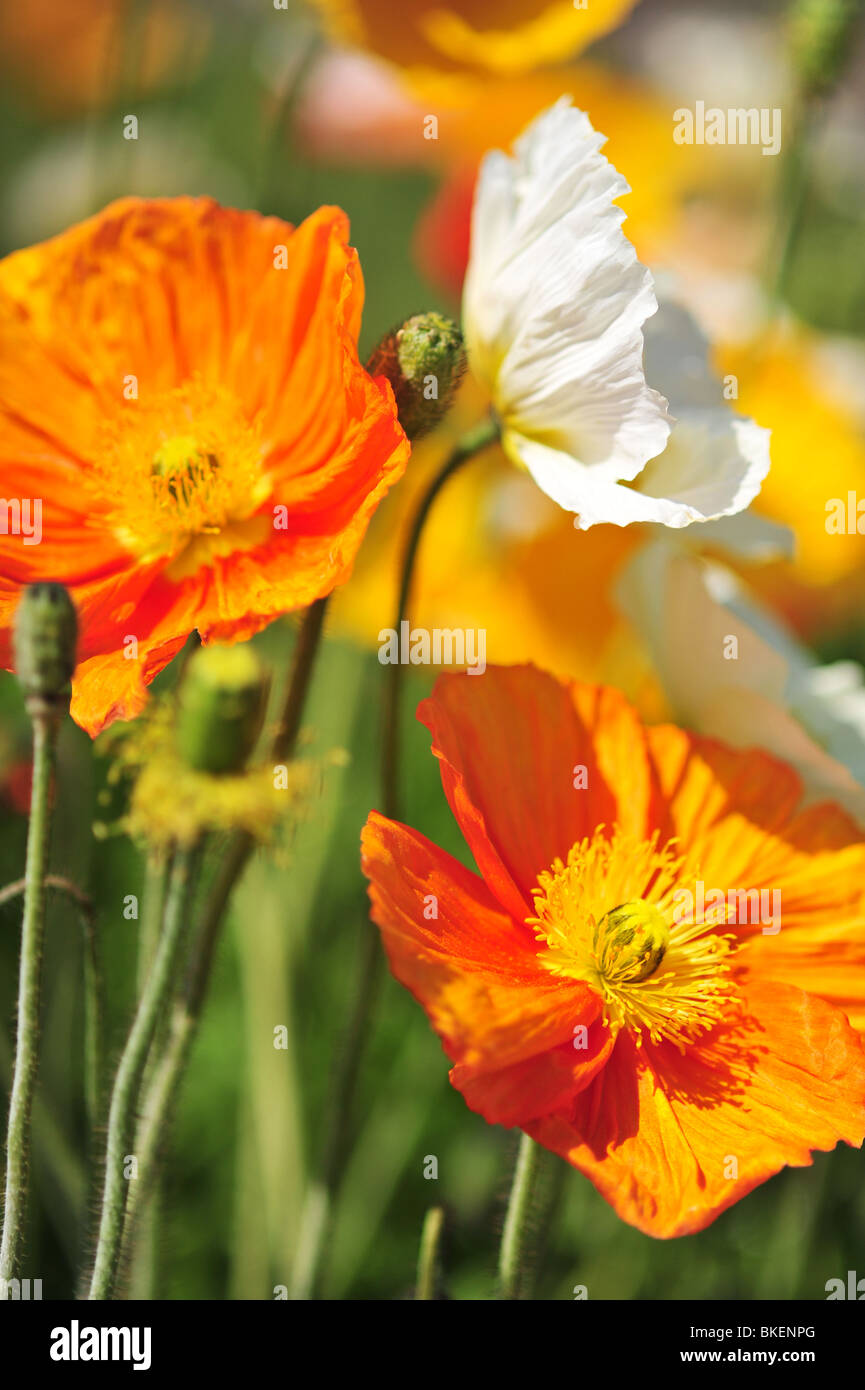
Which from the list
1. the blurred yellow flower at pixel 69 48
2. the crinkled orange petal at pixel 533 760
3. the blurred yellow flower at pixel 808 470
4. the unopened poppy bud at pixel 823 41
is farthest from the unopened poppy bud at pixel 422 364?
the blurred yellow flower at pixel 69 48

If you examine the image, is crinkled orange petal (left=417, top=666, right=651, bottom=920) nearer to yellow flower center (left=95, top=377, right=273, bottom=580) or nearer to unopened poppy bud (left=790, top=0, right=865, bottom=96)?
yellow flower center (left=95, top=377, right=273, bottom=580)

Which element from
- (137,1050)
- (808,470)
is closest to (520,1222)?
(137,1050)

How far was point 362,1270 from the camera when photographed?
1.58 meters

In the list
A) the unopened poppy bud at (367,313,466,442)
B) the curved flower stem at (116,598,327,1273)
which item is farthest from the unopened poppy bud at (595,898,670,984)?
the unopened poppy bud at (367,313,466,442)

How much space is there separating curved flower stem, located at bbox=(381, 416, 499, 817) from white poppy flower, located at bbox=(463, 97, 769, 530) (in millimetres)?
25

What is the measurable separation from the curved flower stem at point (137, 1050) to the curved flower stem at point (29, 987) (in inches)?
1.9

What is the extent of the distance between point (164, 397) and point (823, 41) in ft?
3.03

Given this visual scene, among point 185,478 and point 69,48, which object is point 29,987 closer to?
point 185,478

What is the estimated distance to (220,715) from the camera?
76 cm

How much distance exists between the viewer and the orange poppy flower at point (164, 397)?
99 centimetres

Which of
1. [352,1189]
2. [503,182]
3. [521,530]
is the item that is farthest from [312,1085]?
[503,182]

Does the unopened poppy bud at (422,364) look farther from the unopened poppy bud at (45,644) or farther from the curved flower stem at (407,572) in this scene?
the unopened poppy bud at (45,644)

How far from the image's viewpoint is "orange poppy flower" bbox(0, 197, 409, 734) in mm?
990
